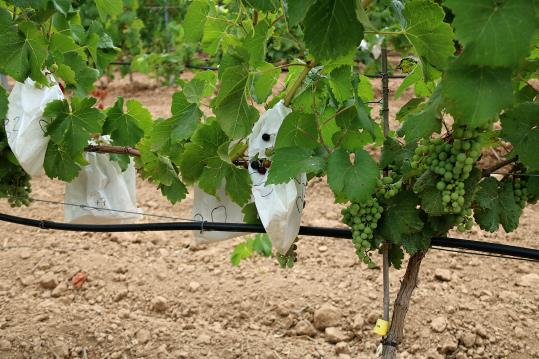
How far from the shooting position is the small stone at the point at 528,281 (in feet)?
11.8

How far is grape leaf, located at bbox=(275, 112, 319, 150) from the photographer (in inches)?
71.6

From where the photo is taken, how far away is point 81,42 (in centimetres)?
270

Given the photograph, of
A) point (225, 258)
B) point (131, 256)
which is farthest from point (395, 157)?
point (131, 256)

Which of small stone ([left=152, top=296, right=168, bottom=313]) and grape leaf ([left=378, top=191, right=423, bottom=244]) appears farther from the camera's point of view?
small stone ([left=152, top=296, right=168, bottom=313])

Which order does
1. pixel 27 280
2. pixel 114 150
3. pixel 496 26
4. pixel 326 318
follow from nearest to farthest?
pixel 496 26 < pixel 114 150 < pixel 326 318 < pixel 27 280

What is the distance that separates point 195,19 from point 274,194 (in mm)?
688

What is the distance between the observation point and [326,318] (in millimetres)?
3299

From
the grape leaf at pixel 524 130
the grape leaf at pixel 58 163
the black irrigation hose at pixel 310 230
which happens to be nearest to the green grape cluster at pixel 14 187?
the black irrigation hose at pixel 310 230

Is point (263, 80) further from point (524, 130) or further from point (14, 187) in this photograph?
point (14, 187)

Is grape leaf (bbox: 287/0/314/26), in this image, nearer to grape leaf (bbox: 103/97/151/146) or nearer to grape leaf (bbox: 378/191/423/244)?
grape leaf (bbox: 378/191/423/244)

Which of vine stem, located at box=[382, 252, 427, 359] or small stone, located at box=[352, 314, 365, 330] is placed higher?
vine stem, located at box=[382, 252, 427, 359]

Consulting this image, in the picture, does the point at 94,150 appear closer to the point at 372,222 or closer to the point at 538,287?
the point at 372,222

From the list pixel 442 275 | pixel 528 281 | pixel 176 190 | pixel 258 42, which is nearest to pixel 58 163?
pixel 176 190

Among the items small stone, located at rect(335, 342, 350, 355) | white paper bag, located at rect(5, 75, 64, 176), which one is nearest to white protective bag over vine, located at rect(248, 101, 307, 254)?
white paper bag, located at rect(5, 75, 64, 176)
